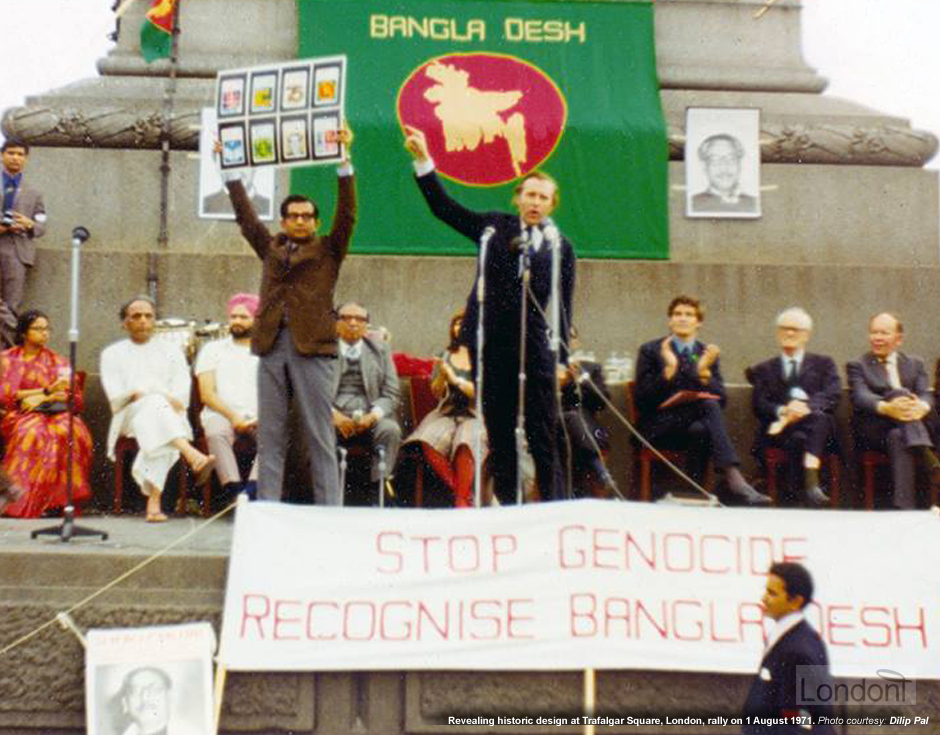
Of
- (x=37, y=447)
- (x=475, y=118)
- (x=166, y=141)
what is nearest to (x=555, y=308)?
(x=37, y=447)

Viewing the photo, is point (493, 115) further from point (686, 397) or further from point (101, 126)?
point (686, 397)

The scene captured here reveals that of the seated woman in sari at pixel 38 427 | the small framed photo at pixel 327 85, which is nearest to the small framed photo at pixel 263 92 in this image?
the small framed photo at pixel 327 85

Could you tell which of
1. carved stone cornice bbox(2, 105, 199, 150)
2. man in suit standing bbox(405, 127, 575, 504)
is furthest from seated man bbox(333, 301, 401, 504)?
carved stone cornice bbox(2, 105, 199, 150)

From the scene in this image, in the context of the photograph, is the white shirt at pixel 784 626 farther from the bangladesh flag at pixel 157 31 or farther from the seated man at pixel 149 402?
the bangladesh flag at pixel 157 31

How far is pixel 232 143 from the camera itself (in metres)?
7.82

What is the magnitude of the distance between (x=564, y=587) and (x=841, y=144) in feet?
21.7

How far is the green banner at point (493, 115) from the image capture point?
1134 cm

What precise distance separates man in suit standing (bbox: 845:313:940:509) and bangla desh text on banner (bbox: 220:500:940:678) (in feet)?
7.17

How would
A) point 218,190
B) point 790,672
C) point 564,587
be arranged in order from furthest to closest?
point 218,190
point 564,587
point 790,672

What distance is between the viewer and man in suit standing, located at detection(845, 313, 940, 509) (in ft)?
29.2

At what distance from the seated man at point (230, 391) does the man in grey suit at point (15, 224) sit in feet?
6.38

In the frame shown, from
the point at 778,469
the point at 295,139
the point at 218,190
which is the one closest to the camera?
the point at 295,139

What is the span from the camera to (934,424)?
9.12m

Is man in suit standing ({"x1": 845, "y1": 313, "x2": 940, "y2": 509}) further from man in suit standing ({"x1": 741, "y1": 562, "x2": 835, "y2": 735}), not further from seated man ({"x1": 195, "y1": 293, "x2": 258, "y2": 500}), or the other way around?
seated man ({"x1": 195, "y1": 293, "x2": 258, "y2": 500})
